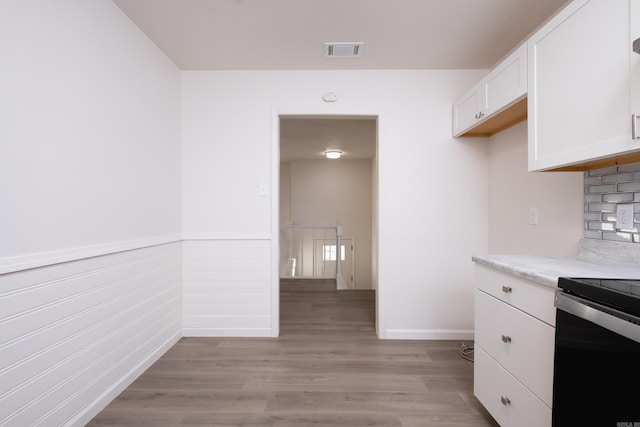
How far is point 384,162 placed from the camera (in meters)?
2.70

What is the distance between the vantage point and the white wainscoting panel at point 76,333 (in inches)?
49.1

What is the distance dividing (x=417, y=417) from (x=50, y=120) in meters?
2.38

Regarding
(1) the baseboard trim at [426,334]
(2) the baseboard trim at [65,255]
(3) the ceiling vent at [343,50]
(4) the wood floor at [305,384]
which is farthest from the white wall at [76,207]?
(1) the baseboard trim at [426,334]

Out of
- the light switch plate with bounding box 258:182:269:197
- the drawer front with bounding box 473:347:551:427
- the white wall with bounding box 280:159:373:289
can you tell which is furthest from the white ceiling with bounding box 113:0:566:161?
the white wall with bounding box 280:159:373:289

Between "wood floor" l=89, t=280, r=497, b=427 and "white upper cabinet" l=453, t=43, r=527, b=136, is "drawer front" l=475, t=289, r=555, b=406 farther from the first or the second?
"white upper cabinet" l=453, t=43, r=527, b=136

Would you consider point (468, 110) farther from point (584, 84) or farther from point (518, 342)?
point (518, 342)

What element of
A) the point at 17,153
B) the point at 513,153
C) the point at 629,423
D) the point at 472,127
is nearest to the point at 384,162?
the point at 472,127

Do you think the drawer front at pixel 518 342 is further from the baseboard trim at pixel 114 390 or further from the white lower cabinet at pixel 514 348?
the baseboard trim at pixel 114 390

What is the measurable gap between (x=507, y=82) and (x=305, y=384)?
2.28 metres

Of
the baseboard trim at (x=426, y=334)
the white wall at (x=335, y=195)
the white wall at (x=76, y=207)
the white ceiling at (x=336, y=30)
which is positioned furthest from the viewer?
the white wall at (x=335, y=195)

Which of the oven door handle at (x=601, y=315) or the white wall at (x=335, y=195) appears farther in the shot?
the white wall at (x=335, y=195)

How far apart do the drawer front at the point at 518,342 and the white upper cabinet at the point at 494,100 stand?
3.90ft

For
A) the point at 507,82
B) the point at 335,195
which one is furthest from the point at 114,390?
the point at 335,195

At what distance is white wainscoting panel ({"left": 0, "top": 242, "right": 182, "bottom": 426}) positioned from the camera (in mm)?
1248
